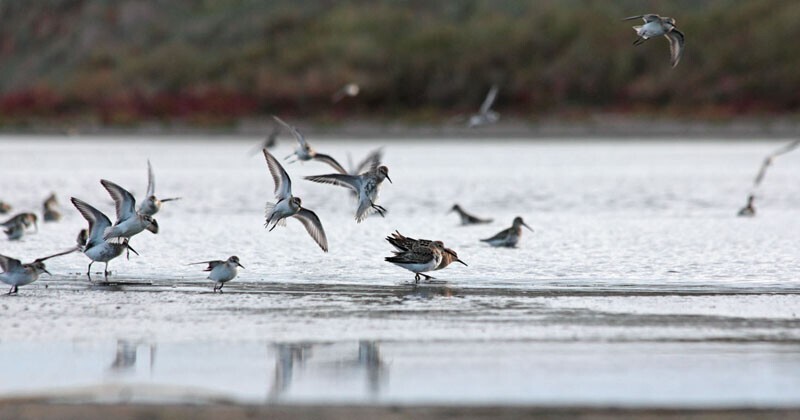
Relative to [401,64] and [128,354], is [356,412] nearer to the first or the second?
[128,354]

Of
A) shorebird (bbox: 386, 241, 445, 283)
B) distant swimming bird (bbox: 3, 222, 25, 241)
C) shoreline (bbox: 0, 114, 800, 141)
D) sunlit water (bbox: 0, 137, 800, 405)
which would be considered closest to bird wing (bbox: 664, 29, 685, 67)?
sunlit water (bbox: 0, 137, 800, 405)

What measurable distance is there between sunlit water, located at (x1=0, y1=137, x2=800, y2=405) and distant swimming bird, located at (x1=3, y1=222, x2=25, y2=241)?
526 mm

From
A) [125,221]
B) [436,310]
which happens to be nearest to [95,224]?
[125,221]

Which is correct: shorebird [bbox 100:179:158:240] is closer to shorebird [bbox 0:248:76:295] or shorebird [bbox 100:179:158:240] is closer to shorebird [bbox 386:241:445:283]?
shorebird [bbox 0:248:76:295]

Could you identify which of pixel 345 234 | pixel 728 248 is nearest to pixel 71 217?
pixel 345 234

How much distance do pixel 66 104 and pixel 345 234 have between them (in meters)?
68.3

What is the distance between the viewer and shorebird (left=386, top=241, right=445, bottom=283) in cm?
1360

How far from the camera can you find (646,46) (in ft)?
280

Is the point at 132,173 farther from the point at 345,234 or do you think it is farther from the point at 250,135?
the point at 250,135

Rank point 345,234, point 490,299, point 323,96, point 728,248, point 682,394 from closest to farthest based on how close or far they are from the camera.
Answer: point 682,394
point 490,299
point 728,248
point 345,234
point 323,96

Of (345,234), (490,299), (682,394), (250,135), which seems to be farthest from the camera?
(250,135)

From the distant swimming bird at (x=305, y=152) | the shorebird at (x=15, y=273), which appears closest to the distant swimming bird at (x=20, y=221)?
the distant swimming bird at (x=305, y=152)

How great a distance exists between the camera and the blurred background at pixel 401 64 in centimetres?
7938

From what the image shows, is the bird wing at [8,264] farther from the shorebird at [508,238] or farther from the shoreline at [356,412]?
the shorebird at [508,238]
